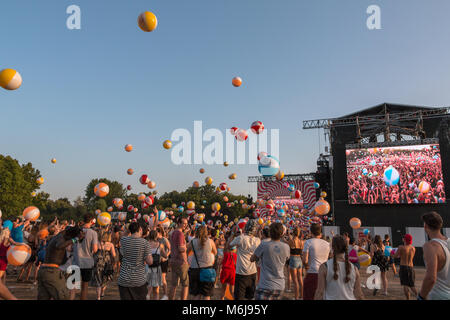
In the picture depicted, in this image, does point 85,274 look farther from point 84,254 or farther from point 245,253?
point 245,253

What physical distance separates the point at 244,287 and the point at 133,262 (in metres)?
1.91

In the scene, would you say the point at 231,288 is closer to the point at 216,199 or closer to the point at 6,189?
Result: the point at 6,189

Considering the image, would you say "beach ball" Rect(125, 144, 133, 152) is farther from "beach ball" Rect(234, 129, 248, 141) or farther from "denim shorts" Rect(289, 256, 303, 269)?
"denim shorts" Rect(289, 256, 303, 269)

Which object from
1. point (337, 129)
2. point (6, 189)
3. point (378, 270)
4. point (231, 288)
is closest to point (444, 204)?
point (337, 129)

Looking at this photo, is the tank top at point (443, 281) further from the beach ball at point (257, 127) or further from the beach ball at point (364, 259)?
the beach ball at point (257, 127)

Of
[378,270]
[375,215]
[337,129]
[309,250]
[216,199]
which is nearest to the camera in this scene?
[309,250]

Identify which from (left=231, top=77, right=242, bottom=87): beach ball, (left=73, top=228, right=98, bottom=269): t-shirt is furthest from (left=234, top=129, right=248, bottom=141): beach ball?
(left=73, top=228, right=98, bottom=269): t-shirt

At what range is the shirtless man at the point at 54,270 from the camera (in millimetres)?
3717

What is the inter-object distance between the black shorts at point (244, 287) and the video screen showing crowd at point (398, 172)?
54.2ft

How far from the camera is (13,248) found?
15.4ft

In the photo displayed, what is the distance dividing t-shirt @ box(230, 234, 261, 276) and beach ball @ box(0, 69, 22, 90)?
5.03m

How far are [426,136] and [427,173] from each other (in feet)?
14.0

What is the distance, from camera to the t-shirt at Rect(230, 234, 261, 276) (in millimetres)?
4609

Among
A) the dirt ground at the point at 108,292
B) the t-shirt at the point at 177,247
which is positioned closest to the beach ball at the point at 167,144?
the dirt ground at the point at 108,292
